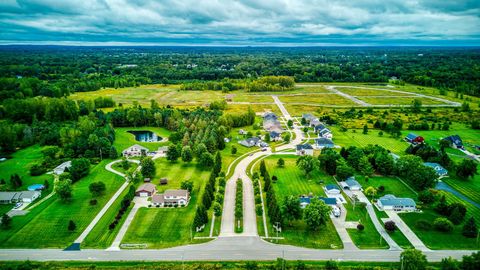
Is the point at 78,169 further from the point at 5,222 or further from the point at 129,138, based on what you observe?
the point at 129,138

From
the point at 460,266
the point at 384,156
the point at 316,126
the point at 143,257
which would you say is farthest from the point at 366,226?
the point at 316,126

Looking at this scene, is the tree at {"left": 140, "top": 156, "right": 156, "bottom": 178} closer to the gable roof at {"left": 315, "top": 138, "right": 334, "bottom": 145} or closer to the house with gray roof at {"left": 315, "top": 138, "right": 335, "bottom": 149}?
the house with gray roof at {"left": 315, "top": 138, "right": 335, "bottom": 149}

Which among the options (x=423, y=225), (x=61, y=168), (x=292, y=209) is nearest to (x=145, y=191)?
(x=61, y=168)

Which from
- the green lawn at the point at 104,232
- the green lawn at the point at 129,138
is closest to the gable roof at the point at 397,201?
the green lawn at the point at 104,232

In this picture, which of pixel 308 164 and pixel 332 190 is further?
pixel 308 164

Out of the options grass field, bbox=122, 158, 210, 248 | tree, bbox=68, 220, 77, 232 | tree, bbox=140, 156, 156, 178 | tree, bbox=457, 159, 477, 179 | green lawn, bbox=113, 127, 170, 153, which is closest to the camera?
grass field, bbox=122, 158, 210, 248

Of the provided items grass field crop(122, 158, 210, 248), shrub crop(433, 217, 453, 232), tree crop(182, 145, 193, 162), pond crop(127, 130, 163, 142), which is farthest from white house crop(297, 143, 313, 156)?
pond crop(127, 130, 163, 142)
